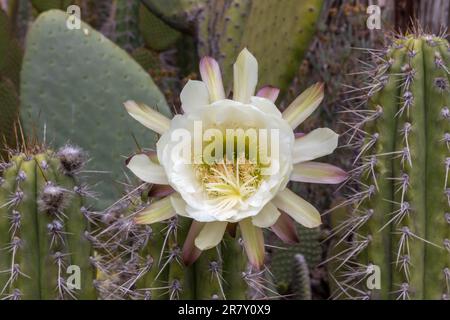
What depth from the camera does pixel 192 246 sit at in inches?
49.2

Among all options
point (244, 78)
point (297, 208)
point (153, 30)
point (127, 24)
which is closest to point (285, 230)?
point (297, 208)

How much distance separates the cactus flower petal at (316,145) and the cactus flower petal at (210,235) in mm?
156

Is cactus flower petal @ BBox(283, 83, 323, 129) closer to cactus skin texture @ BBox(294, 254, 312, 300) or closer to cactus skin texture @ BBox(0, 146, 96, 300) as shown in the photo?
cactus skin texture @ BBox(0, 146, 96, 300)

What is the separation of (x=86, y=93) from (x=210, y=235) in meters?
0.99

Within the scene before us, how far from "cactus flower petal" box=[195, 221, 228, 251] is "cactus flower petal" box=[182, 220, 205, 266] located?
38 millimetres

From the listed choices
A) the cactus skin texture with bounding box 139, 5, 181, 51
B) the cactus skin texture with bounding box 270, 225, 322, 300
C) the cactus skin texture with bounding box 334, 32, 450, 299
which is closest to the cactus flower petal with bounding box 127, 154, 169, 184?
the cactus skin texture with bounding box 334, 32, 450, 299

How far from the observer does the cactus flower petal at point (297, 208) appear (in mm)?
1216

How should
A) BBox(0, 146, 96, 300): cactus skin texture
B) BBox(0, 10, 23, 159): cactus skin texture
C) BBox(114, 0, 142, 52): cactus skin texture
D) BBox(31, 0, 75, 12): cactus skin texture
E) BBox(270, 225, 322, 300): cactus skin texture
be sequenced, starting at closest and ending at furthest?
BBox(0, 146, 96, 300): cactus skin texture → BBox(270, 225, 322, 300): cactus skin texture → BBox(0, 10, 23, 159): cactus skin texture → BBox(31, 0, 75, 12): cactus skin texture → BBox(114, 0, 142, 52): cactus skin texture

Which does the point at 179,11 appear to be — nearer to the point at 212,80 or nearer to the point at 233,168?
the point at 212,80

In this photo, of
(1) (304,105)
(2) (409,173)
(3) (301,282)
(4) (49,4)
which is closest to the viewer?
(1) (304,105)

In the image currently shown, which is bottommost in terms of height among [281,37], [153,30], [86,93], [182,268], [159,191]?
[182,268]

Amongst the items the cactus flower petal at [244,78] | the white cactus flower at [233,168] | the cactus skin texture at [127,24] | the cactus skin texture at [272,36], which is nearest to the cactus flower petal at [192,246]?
the white cactus flower at [233,168]

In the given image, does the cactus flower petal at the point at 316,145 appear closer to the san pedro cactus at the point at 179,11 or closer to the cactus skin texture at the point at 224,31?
the cactus skin texture at the point at 224,31

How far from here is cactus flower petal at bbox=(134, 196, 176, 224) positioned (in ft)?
4.03
